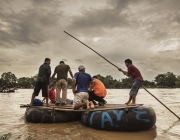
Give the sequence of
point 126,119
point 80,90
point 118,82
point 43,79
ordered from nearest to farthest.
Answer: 1. point 126,119
2. point 80,90
3. point 43,79
4. point 118,82

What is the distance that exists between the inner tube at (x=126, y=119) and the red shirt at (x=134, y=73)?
1254mm

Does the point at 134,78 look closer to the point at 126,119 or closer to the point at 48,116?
the point at 126,119

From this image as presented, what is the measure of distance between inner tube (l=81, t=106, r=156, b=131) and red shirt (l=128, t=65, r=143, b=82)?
125cm

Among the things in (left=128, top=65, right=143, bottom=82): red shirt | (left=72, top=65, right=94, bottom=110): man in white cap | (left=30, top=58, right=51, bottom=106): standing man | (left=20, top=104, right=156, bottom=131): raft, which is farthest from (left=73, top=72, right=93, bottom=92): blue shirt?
(left=30, top=58, right=51, bottom=106): standing man

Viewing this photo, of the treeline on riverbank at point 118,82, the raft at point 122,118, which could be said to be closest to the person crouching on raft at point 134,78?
the raft at point 122,118

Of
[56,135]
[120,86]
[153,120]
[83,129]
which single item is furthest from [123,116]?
[120,86]

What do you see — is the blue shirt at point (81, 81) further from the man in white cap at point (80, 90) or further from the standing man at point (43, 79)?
the standing man at point (43, 79)

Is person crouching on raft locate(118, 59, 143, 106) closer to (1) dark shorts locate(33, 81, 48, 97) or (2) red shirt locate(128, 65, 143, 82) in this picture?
(2) red shirt locate(128, 65, 143, 82)

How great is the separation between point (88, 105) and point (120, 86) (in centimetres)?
13946

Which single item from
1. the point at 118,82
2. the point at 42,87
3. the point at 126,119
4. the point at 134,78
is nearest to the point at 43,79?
the point at 42,87

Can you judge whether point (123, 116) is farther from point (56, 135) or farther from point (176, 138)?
point (56, 135)

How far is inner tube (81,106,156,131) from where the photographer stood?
6102 millimetres

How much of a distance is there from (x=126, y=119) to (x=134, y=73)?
188 cm

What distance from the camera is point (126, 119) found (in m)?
6.09
